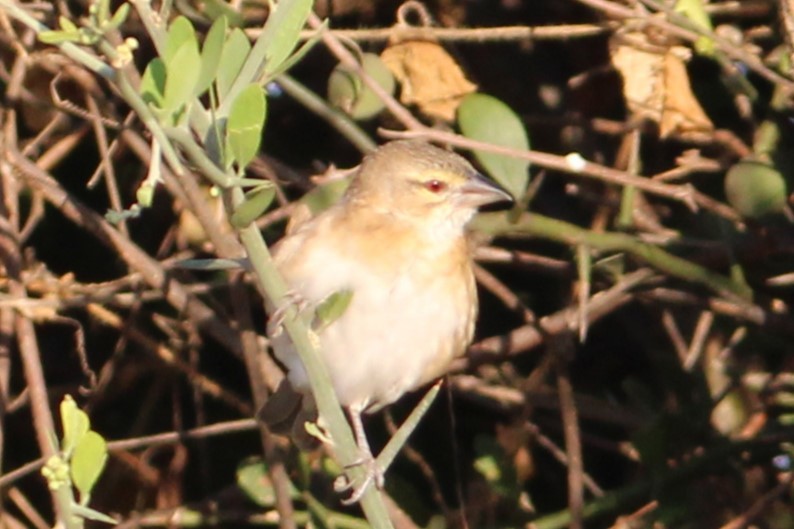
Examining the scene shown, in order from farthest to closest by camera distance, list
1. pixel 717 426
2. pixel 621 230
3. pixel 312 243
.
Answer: pixel 717 426 < pixel 621 230 < pixel 312 243

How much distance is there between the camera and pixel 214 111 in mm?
1818

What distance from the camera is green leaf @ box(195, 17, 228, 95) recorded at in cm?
178

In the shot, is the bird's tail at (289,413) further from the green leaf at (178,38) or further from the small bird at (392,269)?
the green leaf at (178,38)

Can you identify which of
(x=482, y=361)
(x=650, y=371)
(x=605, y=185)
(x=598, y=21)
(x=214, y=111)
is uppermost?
(x=214, y=111)

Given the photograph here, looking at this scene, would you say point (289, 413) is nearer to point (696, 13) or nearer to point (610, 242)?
point (610, 242)

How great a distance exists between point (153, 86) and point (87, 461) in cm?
44

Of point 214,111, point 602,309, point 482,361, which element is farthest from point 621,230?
point 214,111

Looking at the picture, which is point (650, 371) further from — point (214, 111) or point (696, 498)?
point (214, 111)

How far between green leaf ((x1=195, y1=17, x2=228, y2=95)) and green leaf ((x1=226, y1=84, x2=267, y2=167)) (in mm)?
42

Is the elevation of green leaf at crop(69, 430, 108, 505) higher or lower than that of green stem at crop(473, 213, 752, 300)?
higher

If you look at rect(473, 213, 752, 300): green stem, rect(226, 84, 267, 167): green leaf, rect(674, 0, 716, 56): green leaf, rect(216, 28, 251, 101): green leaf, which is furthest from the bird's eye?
rect(226, 84, 267, 167): green leaf

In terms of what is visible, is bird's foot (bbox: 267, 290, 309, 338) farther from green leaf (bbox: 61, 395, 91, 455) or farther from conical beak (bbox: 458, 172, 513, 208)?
conical beak (bbox: 458, 172, 513, 208)

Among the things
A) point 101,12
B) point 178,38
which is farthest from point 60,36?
point 178,38

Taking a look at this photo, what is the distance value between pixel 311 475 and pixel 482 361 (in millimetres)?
538
